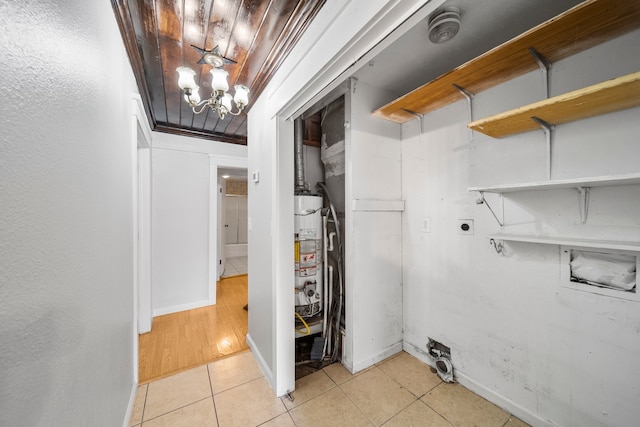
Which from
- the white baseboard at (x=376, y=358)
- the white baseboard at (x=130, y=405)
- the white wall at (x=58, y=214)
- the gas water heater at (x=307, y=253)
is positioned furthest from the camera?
the gas water heater at (x=307, y=253)

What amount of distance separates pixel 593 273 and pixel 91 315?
2.38 meters

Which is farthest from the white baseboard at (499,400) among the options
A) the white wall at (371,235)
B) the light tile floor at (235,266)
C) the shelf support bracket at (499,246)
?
the light tile floor at (235,266)

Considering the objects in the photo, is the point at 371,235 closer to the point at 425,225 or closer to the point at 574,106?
the point at 425,225

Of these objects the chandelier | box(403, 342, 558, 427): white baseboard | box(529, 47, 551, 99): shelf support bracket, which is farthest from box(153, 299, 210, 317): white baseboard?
box(529, 47, 551, 99): shelf support bracket

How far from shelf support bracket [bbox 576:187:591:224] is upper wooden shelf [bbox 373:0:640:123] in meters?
0.75

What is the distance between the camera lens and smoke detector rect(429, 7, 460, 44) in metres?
1.23

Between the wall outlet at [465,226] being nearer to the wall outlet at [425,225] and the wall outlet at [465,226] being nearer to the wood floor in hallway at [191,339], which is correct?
the wall outlet at [425,225]

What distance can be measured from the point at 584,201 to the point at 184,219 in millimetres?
3673

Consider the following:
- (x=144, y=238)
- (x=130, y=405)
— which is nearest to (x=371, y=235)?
(x=130, y=405)

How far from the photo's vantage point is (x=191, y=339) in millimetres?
2342

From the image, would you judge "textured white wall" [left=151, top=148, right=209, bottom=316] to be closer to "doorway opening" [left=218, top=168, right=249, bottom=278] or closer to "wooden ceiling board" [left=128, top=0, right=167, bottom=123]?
"wooden ceiling board" [left=128, top=0, right=167, bottom=123]

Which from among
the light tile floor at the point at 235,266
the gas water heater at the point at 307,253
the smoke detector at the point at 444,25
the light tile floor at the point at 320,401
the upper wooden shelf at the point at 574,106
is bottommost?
the light tile floor at the point at 320,401

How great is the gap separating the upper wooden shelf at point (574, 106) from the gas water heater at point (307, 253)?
1342mm

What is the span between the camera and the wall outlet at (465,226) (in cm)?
168
